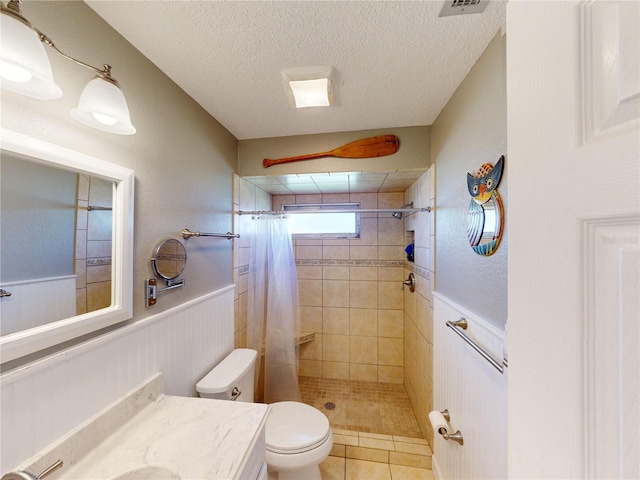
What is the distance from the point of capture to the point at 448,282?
1287 millimetres

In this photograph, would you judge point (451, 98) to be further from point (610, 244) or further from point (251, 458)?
point (251, 458)

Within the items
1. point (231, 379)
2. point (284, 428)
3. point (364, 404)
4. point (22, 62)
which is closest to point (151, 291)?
point (231, 379)

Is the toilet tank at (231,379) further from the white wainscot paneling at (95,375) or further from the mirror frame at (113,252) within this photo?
the mirror frame at (113,252)

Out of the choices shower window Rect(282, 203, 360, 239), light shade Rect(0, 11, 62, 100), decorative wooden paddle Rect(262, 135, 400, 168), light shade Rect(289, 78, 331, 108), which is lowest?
shower window Rect(282, 203, 360, 239)

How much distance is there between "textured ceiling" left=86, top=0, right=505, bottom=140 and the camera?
782 mm

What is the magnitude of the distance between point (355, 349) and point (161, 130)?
8.01ft

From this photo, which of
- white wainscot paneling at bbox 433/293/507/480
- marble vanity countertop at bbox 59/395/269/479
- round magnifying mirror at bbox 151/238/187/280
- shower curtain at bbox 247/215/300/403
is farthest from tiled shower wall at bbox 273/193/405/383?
marble vanity countertop at bbox 59/395/269/479

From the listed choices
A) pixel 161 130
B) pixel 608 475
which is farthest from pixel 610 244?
pixel 161 130

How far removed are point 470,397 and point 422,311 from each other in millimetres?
736

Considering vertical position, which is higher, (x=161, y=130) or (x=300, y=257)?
(x=161, y=130)

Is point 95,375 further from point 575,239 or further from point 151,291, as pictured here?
point 575,239

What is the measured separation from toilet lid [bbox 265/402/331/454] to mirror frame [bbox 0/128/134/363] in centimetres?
103

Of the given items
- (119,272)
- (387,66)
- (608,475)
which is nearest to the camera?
(608,475)

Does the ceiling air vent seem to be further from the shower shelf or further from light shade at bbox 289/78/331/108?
the shower shelf
